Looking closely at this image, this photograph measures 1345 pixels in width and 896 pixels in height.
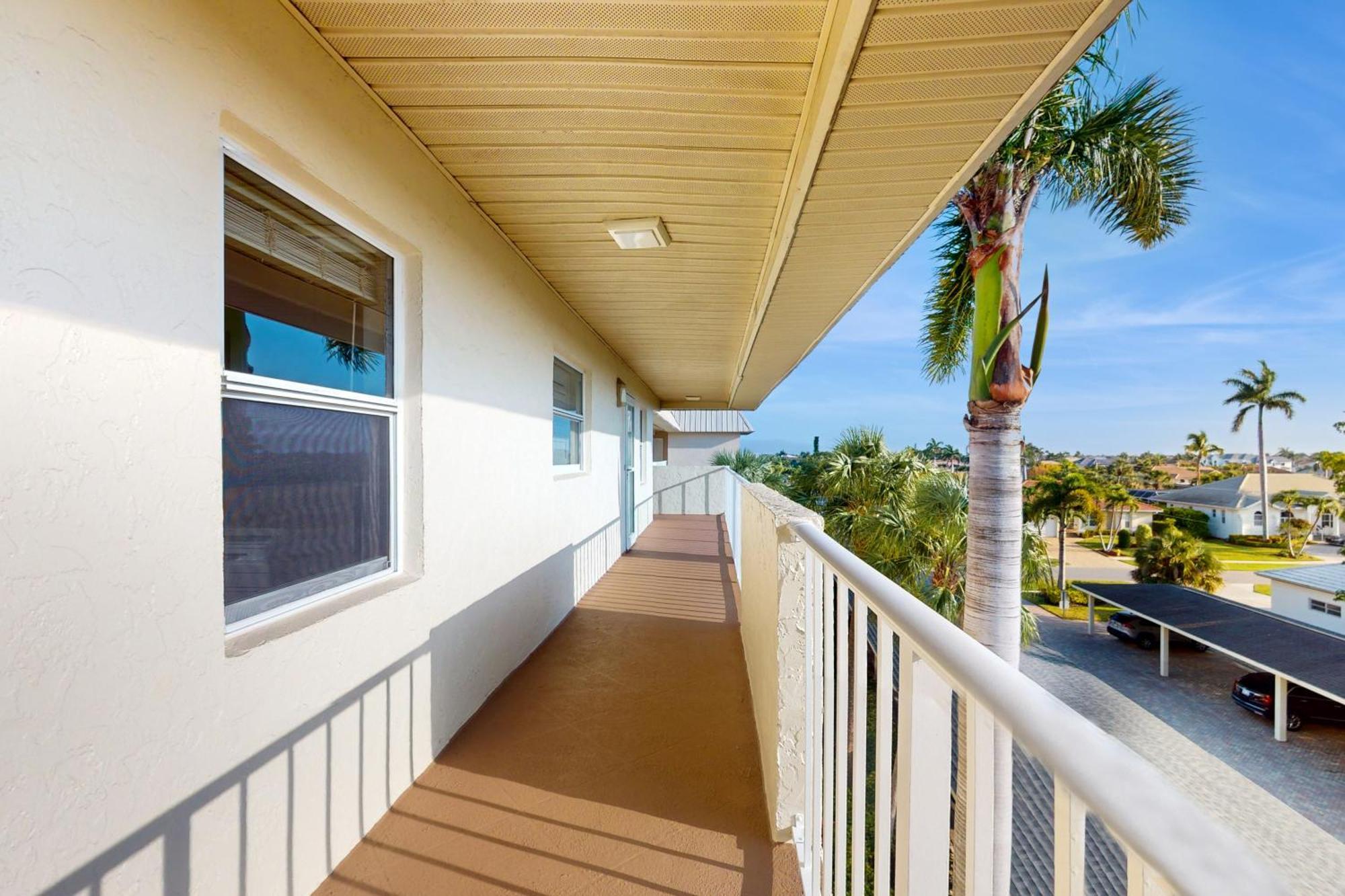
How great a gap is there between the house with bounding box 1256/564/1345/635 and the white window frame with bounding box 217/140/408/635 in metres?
27.9

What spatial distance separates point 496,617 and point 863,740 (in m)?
2.53

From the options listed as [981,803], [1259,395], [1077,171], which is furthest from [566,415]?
[1259,395]

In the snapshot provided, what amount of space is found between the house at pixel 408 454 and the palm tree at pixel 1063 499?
25.8 m

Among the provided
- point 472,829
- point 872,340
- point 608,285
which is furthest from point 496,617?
point 872,340

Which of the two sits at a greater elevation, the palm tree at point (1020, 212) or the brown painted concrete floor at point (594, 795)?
the palm tree at point (1020, 212)

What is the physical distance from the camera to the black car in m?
15.7

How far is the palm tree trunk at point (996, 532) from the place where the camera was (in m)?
5.39

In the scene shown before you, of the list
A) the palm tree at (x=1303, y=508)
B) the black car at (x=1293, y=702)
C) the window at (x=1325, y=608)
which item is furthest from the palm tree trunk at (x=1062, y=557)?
the palm tree at (x=1303, y=508)

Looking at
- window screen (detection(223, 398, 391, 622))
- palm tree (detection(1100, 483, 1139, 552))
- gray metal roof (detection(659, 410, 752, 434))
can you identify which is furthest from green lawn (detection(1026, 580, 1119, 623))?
window screen (detection(223, 398, 391, 622))

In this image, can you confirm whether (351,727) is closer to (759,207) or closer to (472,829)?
(472,829)

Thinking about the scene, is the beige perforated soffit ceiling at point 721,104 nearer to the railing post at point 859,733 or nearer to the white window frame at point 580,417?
the railing post at point 859,733

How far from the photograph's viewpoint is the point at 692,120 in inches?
81.0

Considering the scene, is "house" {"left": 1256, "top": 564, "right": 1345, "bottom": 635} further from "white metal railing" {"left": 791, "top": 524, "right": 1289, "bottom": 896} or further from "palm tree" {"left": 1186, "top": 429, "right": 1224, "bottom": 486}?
"palm tree" {"left": 1186, "top": 429, "right": 1224, "bottom": 486}

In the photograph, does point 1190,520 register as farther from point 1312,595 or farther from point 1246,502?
point 1312,595
